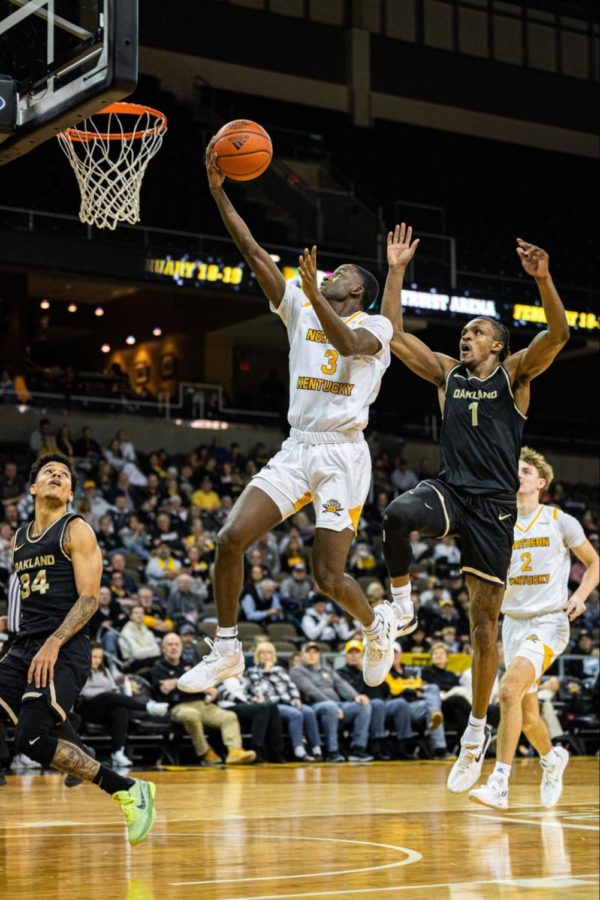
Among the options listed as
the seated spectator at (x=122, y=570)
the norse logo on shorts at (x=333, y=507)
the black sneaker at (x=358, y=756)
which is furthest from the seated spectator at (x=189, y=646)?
the norse logo on shorts at (x=333, y=507)

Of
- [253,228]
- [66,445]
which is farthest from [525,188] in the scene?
[66,445]

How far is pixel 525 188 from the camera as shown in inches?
1240

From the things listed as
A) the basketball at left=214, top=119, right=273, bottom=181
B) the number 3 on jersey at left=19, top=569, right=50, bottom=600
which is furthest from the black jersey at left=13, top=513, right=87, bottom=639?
the basketball at left=214, top=119, right=273, bottom=181

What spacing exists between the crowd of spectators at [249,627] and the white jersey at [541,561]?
5910 millimetres

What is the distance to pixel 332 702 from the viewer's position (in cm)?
1591

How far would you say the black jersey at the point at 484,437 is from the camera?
730 centimetres

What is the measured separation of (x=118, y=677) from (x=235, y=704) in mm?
1502

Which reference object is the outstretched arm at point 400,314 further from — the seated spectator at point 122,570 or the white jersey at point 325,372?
the seated spectator at point 122,570

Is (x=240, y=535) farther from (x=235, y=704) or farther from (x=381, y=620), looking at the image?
(x=235, y=704)

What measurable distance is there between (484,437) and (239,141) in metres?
2.11

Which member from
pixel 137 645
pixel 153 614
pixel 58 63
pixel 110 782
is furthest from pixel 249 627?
pixel 58 63

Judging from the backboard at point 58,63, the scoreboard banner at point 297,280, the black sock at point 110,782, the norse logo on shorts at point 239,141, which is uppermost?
the scoreboard banner at point 297,280

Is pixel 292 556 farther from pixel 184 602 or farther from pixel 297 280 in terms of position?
pixel 297 280

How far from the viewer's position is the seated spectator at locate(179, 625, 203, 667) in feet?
51.2
